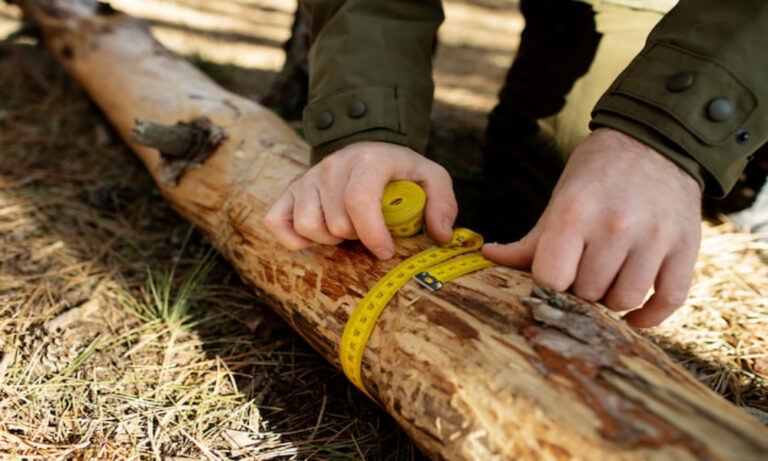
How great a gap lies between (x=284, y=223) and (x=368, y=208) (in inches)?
13.1

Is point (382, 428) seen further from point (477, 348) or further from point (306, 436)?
point (477, 348)

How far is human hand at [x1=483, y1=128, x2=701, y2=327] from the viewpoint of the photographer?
140 cm

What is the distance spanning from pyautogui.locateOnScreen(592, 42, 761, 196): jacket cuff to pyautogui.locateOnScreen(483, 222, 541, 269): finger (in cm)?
41

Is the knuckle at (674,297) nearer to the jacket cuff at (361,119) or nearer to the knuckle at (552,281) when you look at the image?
the knuckle at (552,281)

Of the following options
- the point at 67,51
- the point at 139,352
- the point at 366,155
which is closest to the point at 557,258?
the point at 366,155

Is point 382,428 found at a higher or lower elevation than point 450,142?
lower

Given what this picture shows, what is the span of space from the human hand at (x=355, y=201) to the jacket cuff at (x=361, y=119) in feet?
0.28

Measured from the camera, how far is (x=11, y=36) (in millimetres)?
4270

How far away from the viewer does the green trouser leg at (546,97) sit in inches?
99.0

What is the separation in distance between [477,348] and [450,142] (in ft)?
9.50

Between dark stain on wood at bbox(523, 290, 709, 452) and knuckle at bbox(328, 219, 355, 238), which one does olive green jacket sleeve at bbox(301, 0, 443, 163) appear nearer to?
knuckle at bbox(328, 219, 355, 238)

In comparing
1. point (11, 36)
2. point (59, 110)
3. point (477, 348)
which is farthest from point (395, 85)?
point (11, 36)

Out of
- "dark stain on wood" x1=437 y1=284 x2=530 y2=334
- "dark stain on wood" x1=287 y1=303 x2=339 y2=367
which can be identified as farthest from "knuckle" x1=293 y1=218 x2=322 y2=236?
"dark stain on wood" x1=437 y1=284 x2=530 y2=334

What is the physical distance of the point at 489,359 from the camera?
1379mm
